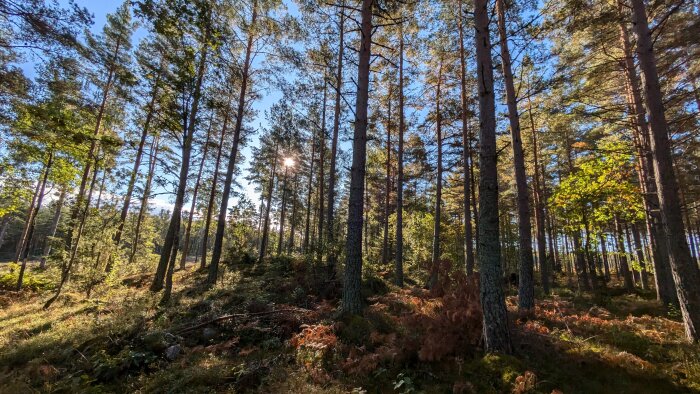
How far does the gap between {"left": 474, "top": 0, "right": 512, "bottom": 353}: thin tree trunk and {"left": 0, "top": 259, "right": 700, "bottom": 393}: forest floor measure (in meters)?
0.36

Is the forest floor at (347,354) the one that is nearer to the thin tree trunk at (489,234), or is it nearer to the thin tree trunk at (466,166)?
the thin tree trunk at (489,234)

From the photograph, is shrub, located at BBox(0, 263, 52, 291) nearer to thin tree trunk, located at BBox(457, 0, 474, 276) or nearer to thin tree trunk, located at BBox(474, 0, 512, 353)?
thin tree trunk, located at BBox(474, 0, 512, 353)

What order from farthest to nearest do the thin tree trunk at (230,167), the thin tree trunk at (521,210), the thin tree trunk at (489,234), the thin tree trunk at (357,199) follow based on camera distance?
the thin tree trunk at (230,167) → the thin tree trunk at (521,210) → the thin tree trunk at (357,199) → the thin tree trunk at (489,234)

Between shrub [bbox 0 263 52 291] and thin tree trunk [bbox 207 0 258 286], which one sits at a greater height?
thin tree trunk [bbox 207 0 258 286]

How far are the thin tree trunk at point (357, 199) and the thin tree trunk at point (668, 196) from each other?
596 cm

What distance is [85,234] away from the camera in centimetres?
1166

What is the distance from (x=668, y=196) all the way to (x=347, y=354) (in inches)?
268

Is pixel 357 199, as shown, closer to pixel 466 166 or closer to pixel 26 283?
pixel 466 166

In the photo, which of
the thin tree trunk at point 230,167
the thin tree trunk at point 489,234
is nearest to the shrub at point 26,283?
the thin tree trunk at point 230,167

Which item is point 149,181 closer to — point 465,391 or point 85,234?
point 85,234

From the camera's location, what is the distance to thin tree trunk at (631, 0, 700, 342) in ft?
16.8

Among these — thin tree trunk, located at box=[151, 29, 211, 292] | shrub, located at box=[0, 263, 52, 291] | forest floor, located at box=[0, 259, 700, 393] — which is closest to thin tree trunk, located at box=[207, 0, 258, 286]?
thin tree trunk, located at box=[151, 29, 211, 292]

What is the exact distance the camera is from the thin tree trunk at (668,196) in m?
5.13

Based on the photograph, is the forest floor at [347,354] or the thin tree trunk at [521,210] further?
the thin tree trunk at [521,210]
